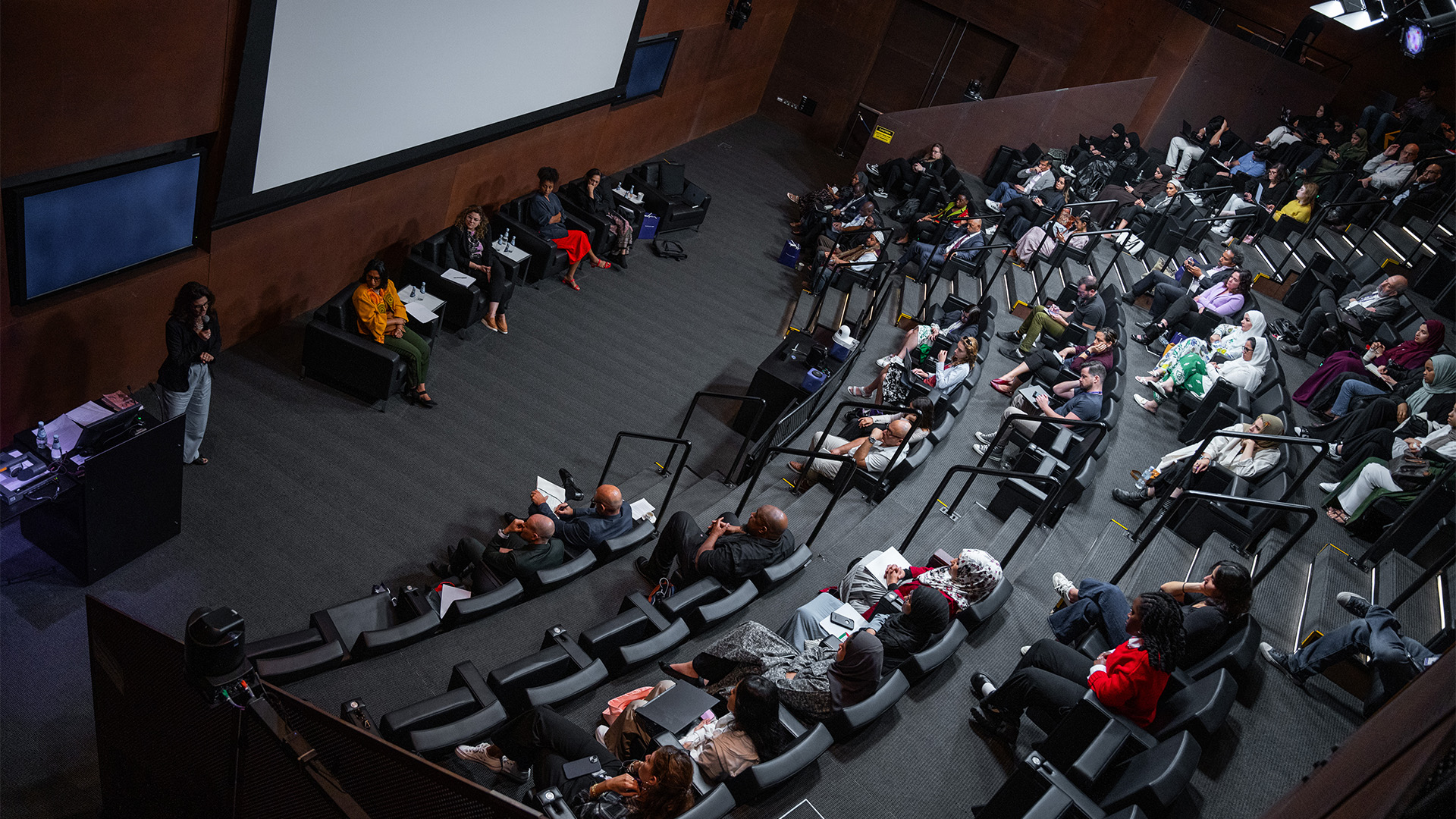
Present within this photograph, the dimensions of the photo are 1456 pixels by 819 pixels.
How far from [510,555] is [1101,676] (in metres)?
3.30

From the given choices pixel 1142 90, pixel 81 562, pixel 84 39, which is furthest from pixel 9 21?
pixel 1142 90

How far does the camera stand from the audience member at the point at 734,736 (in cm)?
404

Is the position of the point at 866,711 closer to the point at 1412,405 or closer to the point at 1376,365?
the point at 1412,405

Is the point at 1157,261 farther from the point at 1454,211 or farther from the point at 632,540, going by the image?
the point at 632,540

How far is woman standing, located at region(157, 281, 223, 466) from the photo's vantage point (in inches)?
209

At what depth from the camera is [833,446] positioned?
7168mm

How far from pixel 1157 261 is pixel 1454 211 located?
134 inches

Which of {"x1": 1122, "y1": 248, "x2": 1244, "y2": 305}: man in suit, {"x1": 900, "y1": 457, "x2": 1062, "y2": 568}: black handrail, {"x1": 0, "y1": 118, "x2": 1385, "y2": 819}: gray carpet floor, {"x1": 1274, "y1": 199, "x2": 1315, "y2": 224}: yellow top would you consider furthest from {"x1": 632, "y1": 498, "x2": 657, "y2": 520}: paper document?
{"x1": 1274, "y1": 199, "x2": 1315, "y2": 224}: yellow top

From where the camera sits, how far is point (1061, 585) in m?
5.67

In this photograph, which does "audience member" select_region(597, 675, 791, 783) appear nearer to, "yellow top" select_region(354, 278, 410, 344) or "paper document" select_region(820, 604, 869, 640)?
"paper document" select_region(820, 604, 869, 640)

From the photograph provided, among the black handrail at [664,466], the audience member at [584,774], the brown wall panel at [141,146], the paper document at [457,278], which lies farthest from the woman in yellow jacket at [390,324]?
the audience member at [584,774]

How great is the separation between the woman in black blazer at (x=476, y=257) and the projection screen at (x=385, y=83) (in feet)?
2.20

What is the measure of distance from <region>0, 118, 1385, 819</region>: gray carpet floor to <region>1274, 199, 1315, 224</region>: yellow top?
13.9 ft

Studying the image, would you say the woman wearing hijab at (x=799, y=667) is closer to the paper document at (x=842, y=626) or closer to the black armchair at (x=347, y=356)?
the paper document at (x=842, y=626)
